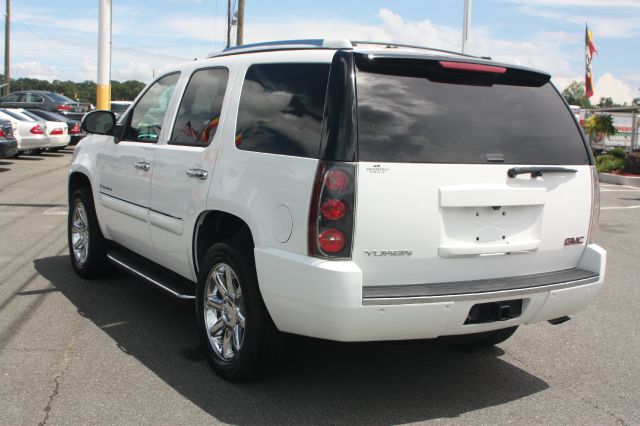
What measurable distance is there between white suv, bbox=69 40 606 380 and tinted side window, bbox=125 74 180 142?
68 cm

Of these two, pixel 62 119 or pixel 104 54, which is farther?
pixel 62 119

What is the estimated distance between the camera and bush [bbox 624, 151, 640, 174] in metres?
22.4

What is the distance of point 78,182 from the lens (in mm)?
6816

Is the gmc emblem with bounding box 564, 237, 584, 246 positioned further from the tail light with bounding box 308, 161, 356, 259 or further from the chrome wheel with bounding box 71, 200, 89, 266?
the chrome wheel with bounding box 71, 200, 89, 266

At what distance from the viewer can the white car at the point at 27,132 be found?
20.2 meters

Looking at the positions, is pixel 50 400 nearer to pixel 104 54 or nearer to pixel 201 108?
pixel 201 108

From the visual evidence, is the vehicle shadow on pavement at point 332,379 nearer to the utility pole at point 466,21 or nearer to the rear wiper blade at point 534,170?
the rear wiper blade at point 534,170

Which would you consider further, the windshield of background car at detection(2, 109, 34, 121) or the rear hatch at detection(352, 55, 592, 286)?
the windshield of background car at detection(2, 109, 34, 121)

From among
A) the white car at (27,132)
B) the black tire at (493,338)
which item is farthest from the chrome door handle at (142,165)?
the white car at (27,132)

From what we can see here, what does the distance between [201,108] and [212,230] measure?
848mm

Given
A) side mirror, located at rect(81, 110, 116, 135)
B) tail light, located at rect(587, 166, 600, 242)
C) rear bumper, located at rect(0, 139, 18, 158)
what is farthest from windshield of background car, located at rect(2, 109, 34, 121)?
tail light, located at rect(587, 166, 600, 242)

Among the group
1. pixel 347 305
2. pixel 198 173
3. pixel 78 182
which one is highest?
pixel 198 173

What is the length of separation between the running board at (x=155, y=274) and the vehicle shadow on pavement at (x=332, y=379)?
0.40m

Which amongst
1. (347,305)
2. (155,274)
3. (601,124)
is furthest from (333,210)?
(601,124)
